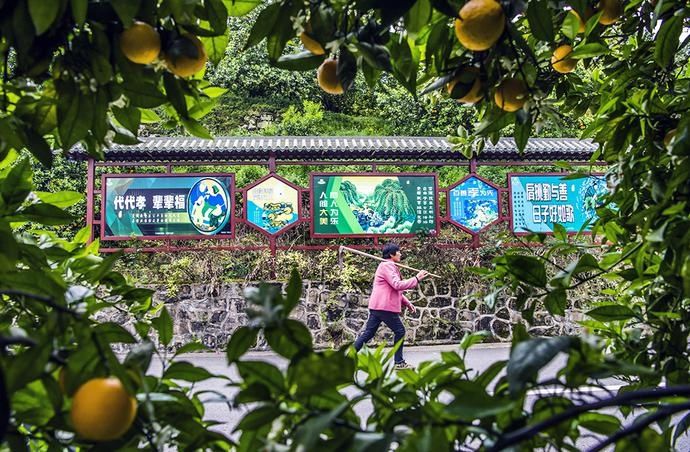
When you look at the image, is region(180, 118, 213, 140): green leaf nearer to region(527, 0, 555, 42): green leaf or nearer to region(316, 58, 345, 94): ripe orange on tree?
region(316, 58, 345, 94): ripe orange on tree

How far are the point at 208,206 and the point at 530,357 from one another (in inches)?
233

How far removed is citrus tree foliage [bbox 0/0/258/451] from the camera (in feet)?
1.18

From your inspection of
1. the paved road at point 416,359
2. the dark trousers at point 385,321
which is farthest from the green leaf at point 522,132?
the dark trousers at point 385,321

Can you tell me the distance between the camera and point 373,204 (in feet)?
20.2

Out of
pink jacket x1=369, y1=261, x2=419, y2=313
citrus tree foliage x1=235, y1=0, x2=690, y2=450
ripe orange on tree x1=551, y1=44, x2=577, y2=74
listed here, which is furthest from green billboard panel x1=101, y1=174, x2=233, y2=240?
ripe orange on tree x1=551, y1=44, x2=577, y2=74

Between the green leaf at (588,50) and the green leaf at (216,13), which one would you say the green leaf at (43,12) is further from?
the green leaf at (588,50)

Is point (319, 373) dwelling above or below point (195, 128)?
below

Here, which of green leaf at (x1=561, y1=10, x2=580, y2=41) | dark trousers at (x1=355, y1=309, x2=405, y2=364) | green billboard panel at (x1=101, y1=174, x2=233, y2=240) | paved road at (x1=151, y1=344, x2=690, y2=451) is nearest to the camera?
green leaf at (x1=561, y1=10, x2=580, y2=41)

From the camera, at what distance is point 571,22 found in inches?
30.2

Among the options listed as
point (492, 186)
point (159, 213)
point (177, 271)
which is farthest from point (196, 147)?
point (492, 186)

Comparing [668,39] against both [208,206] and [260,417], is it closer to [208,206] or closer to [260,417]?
[260,417]

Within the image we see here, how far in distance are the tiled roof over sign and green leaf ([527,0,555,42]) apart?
17.9 ft

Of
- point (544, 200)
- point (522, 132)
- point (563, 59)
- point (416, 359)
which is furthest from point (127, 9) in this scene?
point (544, 200)

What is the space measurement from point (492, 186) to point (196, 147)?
2957mm
